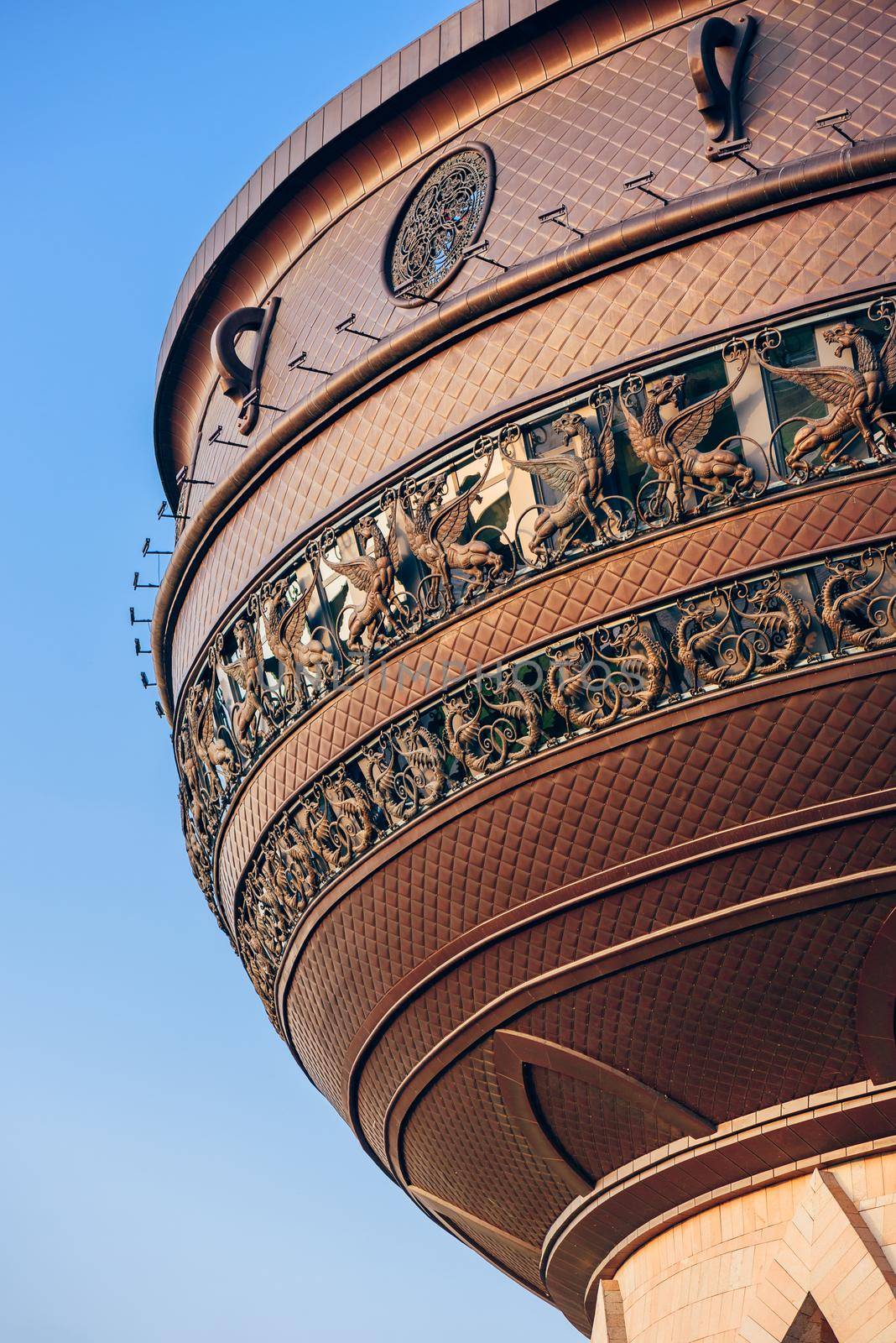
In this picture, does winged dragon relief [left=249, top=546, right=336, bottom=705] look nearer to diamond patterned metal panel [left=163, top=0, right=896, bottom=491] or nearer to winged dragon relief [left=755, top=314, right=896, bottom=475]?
diamond patterned metal panel [left=163, top=0, right=896, bottom=491]

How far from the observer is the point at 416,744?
1182 cm

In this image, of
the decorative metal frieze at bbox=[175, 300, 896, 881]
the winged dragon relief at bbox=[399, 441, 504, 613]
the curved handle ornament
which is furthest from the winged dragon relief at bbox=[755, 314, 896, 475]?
the winged dragon relief at bbox=[399, 441, 504, 613]

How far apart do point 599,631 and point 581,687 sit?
341 millimetres

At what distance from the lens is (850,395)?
34.1ft

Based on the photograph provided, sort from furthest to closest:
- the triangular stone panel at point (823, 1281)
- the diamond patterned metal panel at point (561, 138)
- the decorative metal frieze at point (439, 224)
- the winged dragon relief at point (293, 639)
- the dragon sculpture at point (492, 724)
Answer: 1. the winged dragon relief at point (293, 639)
2. the decorative metal frieze at point (439, 224)
3. the dragon sculpture at point (492, 724)
4. the triangular stone panel at point (823, 1281)
5. the diamond patterned metal panel at point (561, 138)

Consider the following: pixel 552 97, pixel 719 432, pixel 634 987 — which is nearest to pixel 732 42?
pixel 552 97

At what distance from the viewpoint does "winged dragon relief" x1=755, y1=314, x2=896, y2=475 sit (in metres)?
10.3

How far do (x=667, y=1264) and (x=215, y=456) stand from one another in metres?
6.35

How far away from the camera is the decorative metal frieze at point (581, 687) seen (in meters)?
10.4

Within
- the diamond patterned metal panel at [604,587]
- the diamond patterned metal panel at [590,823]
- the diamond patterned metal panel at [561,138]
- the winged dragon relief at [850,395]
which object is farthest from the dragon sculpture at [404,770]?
the winged dragon relief at [850,395]

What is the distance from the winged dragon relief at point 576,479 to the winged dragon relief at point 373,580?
110cm

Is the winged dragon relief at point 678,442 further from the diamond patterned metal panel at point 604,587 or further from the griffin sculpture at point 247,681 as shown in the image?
the griffin sculpture at point 247,681

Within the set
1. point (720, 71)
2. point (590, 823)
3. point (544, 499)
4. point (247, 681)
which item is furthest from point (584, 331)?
point (247, 681)

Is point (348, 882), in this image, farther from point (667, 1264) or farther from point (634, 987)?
point (667, 1264)
